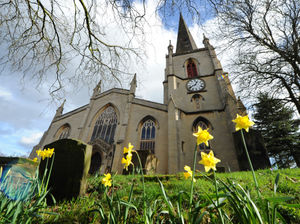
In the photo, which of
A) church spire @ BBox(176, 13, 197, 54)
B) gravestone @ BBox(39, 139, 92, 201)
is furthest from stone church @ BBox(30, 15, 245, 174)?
gravestone @ BBox(39, 139, 92, 201)

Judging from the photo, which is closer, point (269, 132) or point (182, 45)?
point (269, 132)

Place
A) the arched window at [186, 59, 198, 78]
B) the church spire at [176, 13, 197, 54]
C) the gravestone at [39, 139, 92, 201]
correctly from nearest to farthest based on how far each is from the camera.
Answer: the gravestone at [39, 139, 92, 201] → the arched window at [186, 59, 198, 78] → the church spire at [176, 13, 197, 54]

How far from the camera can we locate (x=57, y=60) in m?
4.23

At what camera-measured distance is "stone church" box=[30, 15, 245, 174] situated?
10562mm

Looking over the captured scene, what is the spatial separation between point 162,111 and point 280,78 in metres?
8.54

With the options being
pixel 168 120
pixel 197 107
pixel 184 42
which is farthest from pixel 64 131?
pixel 184 42

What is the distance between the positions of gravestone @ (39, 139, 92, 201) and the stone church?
175 inches

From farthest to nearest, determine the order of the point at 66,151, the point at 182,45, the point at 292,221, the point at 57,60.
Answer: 1. the point at 182,45
2. the point at 57,60
3. the point at 66,151
4. the point at 292,221

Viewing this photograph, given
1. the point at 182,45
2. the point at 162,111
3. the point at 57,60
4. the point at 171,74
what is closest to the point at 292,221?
the point at 57,60

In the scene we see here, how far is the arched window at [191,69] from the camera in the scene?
16.7 meters

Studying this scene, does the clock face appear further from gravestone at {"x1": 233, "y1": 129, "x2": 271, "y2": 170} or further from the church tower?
gravestone at {"x1": 233, "y1": 129, "x2": 271, "y2": 170}

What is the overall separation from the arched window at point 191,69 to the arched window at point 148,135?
27.3 ft

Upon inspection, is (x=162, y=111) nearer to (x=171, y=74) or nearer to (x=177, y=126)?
(x=177, y=126)

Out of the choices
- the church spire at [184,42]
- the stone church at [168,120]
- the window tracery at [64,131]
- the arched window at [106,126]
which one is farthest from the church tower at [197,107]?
the window tracery at [64,131]
